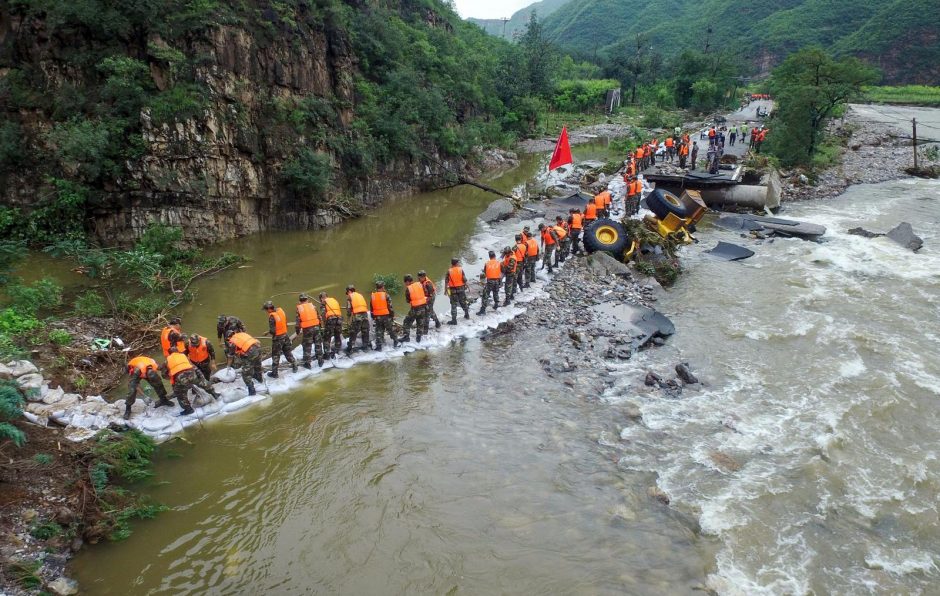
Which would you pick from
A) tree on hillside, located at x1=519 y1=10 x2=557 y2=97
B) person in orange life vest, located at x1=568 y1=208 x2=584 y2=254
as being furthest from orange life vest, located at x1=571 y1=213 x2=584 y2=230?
tree on hillside, located at x1=519 y1=10 x2=557 y2=97

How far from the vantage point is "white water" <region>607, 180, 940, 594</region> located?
20.2 feet

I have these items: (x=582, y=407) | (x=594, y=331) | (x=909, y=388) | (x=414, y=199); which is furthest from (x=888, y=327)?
(x=414, y=199)

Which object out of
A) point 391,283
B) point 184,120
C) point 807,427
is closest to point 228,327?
point 391,283

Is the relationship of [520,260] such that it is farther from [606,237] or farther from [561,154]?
[561,154]

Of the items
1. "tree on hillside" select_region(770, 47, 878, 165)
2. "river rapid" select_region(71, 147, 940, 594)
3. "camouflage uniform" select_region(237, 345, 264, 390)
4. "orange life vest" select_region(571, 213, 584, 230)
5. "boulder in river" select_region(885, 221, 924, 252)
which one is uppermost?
"tree on hillside" select_region(770, 47, 878, 165)

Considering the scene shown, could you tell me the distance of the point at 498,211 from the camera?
21.3m

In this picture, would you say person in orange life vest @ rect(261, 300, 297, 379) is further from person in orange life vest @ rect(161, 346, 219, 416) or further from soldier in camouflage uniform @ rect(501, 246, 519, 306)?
soldier in camouflage uniform @ rect(501, 246, 519, 306)

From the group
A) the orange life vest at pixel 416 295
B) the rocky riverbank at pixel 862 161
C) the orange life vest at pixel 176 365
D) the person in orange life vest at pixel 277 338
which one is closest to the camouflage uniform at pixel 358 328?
the orange life vest at pixel 416 295

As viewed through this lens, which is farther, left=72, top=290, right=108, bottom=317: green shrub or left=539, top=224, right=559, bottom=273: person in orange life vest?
left=539, top=224, right=559, bottom=273: person in orange life vest

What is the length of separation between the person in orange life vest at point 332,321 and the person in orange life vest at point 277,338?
0.76m

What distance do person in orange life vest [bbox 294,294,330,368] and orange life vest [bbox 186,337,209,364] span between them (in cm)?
160

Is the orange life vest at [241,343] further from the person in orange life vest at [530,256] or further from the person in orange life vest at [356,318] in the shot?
the person in orange life vest at [530,256]

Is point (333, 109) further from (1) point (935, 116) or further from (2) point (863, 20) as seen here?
(2) point (863, 20)

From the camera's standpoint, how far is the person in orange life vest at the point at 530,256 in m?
13.2
